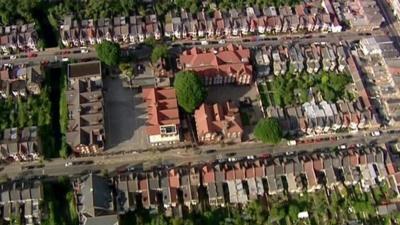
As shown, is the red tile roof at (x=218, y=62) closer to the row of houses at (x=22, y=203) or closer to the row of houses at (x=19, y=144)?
the row of houses at (x=19, y=144)

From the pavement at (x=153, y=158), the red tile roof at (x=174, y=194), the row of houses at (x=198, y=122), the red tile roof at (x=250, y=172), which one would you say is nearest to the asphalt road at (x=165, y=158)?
the pavement at (x=153, y=158)

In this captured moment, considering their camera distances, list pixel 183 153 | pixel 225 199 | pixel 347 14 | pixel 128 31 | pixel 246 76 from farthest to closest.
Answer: pixel 347 14 < pixel 128 31 < pixel 246 76 < pixel 183 153 < pixel 225 199

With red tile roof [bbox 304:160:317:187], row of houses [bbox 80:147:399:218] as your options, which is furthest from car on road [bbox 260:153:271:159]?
red tile roof [bbox 304:160:317:187]

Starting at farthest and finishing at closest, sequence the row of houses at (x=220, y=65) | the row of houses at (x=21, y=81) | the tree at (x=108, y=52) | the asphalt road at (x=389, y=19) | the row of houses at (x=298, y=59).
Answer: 1. the asphalt road at (x=389, y=19)
2. the row of houses at (x=298, y=59)
3. the row of houses at (x=220, y=65)
4. the tree at (x=108, y=52)
5. the row of houses at (x=21, y=81)

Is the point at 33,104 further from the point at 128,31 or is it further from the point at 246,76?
the point at 246,76

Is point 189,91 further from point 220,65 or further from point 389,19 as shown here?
point 389,19

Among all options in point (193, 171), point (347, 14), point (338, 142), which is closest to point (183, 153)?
point (193, 171)

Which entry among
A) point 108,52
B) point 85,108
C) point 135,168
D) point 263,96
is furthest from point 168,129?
point 263,96
